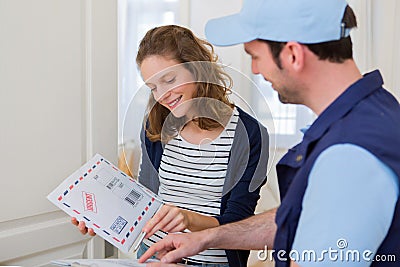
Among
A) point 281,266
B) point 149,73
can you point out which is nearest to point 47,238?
point 149,73

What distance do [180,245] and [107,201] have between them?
202 mm

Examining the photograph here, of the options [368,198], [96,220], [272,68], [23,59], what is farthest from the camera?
[23,59]

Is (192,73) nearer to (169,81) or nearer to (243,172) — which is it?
(169,81)

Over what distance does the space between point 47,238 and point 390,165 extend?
1.00m

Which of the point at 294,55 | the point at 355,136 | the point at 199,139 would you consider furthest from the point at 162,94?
the point at 355,136

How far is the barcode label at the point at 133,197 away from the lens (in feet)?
4.49

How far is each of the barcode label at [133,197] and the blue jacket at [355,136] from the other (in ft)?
1.72

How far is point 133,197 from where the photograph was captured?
4.54 ft

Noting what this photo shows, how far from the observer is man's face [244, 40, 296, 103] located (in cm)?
91

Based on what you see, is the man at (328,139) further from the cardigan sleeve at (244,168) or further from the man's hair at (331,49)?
the cardigan sleeve at (244,168)

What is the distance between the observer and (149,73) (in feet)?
4.59

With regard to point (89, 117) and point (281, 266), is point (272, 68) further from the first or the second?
point (89, 117)

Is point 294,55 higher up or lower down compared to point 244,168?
higher up

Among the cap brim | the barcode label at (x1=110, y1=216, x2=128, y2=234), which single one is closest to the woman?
the barcode label at (x1=110, y1=216, x2=128, y2=234)
